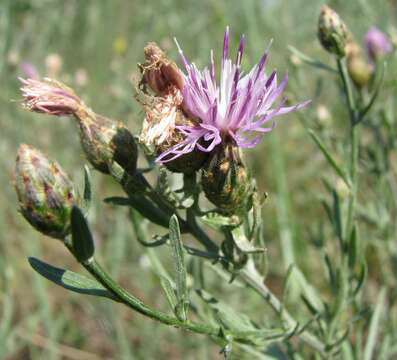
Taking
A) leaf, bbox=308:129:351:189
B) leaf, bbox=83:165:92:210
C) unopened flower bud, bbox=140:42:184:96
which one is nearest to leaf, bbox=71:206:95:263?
leaf, bbox=83:165:92:210

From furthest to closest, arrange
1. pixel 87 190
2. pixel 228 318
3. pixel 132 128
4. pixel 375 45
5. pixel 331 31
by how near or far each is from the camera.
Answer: pixel 132 128, pixel 375 45, pixel 331 31, pixel 228 318, pixel 87 190

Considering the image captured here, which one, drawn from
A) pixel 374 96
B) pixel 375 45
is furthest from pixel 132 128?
pixel 374 96

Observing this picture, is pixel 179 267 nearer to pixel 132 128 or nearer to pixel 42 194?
pixel 42 194

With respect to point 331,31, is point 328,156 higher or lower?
lower

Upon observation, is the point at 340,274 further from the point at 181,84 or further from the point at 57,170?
the point at 57,170

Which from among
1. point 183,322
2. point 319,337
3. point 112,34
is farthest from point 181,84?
point 112,34

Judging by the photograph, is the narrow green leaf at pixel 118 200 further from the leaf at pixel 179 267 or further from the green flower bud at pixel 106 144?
the leaf at pixel 179 267
